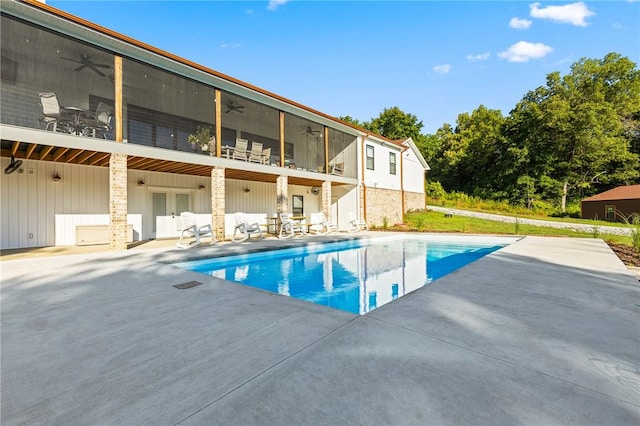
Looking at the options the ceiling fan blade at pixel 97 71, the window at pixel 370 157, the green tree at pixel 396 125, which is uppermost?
the green tree at pixel 396 125

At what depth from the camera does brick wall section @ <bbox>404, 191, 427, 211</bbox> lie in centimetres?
2038

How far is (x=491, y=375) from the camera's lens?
1.93 m

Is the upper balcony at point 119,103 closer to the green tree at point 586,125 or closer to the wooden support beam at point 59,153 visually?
the wooden support beam at point 59,153

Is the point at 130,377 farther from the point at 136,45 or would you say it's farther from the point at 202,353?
the point at 136,45

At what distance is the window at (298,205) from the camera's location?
16.4 metres

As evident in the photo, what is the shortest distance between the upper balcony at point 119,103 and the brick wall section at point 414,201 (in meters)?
6.23

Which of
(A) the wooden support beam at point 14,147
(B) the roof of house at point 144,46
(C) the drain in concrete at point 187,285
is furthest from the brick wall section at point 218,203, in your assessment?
(C) the drain in concrete at point 187,285

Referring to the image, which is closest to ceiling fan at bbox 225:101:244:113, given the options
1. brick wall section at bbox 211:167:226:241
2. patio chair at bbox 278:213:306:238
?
brick wall section at bbox 211:167:226:241

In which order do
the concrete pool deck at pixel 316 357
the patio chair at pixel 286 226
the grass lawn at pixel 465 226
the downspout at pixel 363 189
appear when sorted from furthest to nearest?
the downspout at pixel 363 189 → the grass lawn at pixel 465 226 → the patio chair at pixel 286 226 → the concrete pool deck at pixel 316 357

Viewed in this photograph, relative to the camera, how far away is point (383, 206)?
17.8m

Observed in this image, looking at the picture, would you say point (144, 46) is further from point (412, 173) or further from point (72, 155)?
point (412, 173)

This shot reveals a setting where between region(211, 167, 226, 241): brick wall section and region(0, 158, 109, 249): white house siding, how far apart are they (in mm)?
3834

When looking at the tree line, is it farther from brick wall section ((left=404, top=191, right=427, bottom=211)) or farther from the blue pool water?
the blue pool water

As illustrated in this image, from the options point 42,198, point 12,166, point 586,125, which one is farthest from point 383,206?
point 586,125
